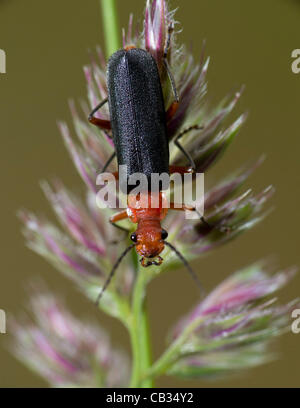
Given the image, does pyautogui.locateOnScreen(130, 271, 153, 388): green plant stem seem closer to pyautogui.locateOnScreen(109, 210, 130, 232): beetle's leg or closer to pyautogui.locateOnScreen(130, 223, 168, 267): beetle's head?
pyautogui.locateOnScreen(130, 223, 168, 267): beetle's head

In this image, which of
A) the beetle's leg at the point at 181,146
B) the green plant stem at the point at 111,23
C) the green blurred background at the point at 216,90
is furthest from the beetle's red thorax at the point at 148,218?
the green blurred background at the point at 216,90

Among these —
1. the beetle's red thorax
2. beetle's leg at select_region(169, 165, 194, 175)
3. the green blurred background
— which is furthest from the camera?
the green blurred background

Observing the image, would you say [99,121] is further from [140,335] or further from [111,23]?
[140,335]

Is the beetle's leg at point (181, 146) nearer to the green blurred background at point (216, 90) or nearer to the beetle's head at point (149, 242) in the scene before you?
the beetle's head at point (149, 242)

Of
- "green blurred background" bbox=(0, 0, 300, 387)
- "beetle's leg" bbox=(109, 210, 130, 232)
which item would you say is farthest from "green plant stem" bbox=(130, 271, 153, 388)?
Result: "green blurred background" bbox=(0, 0, 300, 387)

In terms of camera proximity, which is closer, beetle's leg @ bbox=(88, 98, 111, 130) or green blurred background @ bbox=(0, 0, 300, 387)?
beetle's leg @ bbox=(88, 98, 111, 130)
